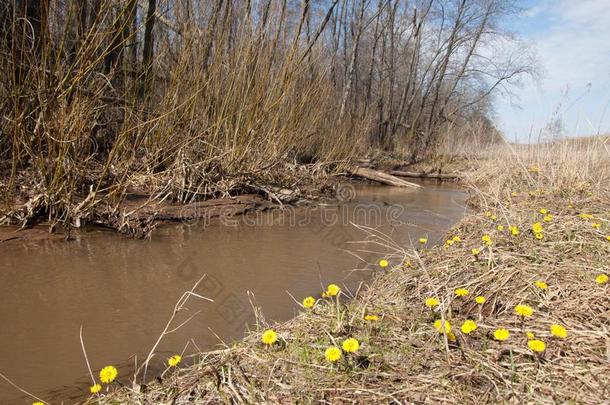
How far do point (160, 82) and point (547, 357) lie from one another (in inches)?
175

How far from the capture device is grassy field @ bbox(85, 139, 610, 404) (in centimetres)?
119

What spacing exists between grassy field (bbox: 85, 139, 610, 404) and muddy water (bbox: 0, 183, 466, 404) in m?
0.30

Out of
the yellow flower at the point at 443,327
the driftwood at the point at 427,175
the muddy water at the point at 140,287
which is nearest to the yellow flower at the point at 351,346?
the yellow flower at the point at 443,327

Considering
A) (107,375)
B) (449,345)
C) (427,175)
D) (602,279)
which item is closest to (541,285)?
(602,279)

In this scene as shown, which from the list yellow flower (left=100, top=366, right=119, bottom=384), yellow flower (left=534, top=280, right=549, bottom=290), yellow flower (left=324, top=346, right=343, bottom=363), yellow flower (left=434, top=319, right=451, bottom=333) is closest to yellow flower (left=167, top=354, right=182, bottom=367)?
yellow flower (left=100, top=366, right=119, bottom=384)

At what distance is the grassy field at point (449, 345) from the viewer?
119cm

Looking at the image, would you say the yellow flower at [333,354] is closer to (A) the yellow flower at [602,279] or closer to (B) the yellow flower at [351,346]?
(B) the yellow flower at [351,346]

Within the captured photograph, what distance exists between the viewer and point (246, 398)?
3.91ft

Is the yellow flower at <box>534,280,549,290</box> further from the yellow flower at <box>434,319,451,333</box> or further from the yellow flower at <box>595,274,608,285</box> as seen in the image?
the yellow flower at <box>434,319,451,333</box>

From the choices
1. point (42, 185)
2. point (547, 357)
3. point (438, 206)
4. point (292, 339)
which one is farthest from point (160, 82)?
point (438, 206)

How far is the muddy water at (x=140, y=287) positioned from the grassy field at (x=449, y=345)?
305 mm

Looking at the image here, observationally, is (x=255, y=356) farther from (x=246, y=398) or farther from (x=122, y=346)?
(x=122, y=346)

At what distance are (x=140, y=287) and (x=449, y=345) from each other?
1.97 metres

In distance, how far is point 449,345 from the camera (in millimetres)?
1434
